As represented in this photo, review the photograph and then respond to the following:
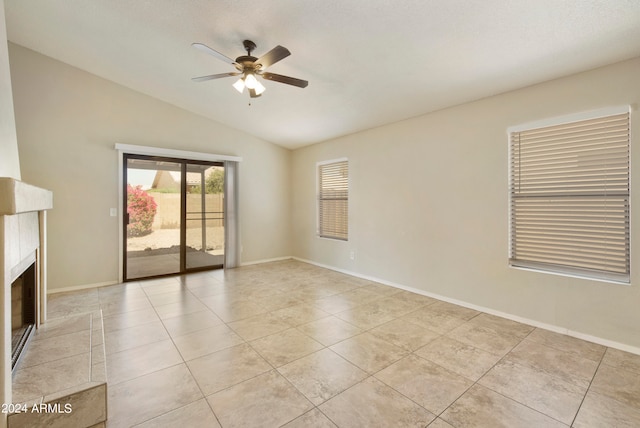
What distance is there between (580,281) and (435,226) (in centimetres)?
154

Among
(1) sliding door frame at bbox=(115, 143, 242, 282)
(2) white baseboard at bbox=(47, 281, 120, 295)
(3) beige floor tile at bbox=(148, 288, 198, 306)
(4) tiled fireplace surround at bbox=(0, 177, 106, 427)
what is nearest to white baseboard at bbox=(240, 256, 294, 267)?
(1) sliding door frame at bbox=(115, 143, 242, 282)

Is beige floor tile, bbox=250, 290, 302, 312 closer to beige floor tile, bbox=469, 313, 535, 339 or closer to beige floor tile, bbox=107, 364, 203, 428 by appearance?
beige floor tile, bbox=107, 364, 203, 428

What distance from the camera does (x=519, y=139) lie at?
311cm

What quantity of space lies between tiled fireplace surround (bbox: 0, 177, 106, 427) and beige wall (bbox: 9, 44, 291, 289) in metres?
1.99

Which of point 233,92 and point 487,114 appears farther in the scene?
point 233,92

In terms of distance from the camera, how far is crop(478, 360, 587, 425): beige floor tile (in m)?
1.80

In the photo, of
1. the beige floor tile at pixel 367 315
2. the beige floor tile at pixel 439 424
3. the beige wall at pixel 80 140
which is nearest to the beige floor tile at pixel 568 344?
the beige floor tile at pixel 367 315

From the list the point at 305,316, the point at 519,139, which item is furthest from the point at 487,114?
the point at 305,316

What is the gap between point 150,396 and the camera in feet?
6.30

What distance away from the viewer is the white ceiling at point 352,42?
2.16 m

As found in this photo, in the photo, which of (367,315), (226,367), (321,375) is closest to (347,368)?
(321,375)

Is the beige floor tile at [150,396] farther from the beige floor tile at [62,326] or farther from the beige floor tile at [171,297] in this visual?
the beige floor tile at [171,297]

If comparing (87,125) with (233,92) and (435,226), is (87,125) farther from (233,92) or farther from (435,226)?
(435,226)

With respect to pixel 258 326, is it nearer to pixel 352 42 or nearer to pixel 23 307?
pixel 23 307
